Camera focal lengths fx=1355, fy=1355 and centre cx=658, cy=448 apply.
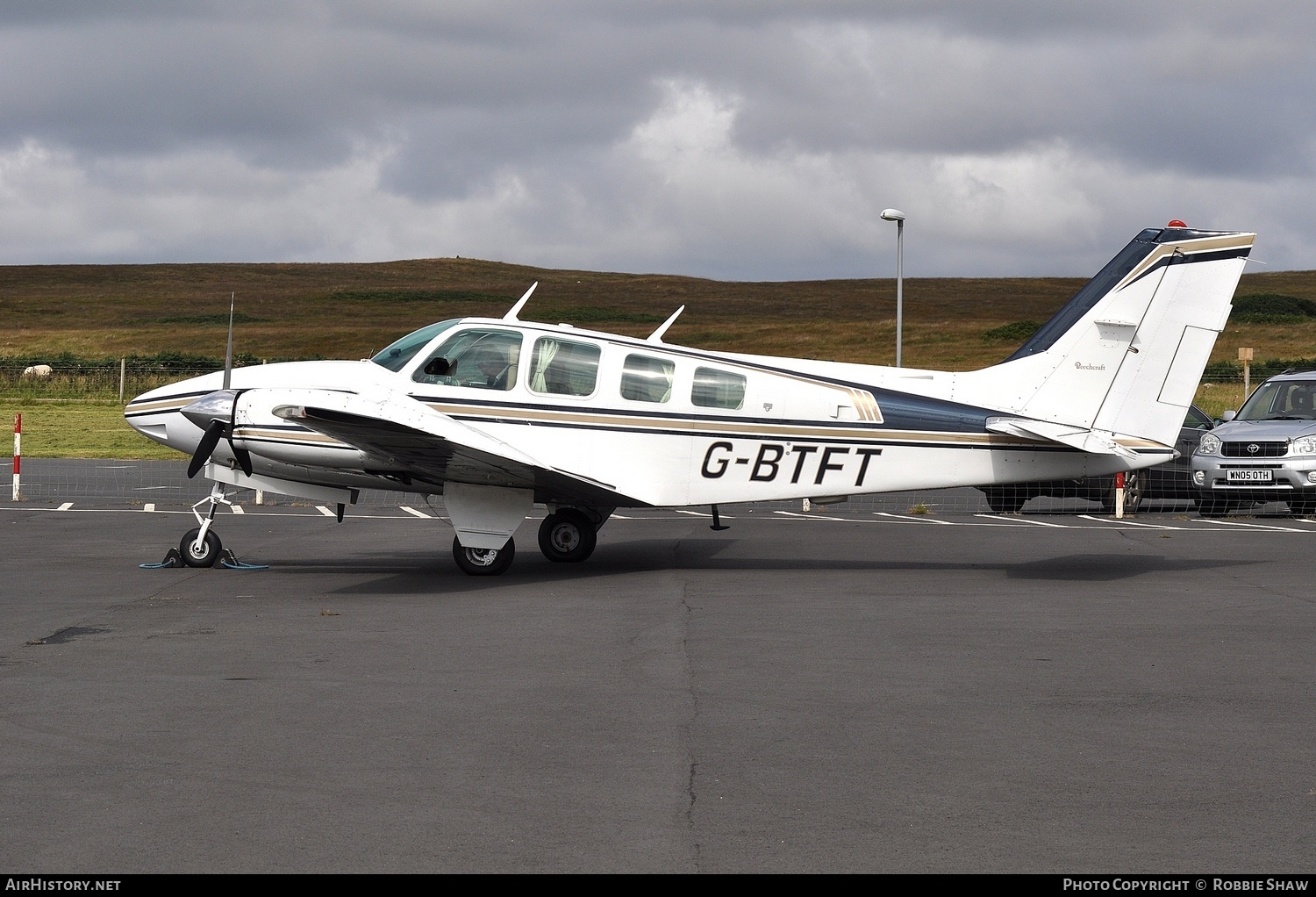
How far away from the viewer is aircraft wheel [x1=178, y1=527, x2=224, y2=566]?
1363 cm

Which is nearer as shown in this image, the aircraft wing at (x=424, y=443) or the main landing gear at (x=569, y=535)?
the aircraft wing at (x=424, y=443)

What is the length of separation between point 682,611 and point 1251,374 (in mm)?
50515

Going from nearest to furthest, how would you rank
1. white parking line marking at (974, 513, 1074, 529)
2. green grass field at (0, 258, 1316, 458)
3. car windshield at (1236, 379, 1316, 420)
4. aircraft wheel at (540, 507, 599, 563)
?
aircraft wheel at (540, 507, 599, 563)
white parking line marking at (974, 513, 1074, 529)
car windshield at (1236, 379, 1316, 420)
green grass field at (0, 258, 1316, 458)

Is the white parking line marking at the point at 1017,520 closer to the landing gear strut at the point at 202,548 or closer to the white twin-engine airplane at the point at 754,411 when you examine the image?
the white twin-engine airplane at the point at 754,411

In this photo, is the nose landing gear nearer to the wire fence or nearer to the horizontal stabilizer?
the horizontal stabilizer

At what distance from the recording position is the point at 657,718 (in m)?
7.07

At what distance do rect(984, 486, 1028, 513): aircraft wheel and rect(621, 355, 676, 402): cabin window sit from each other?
903 cm

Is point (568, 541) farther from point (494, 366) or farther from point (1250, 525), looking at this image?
point (1250, 525)

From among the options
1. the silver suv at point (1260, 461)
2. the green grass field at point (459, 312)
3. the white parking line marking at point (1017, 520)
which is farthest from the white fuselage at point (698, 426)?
the green grass field at point (459, 312)

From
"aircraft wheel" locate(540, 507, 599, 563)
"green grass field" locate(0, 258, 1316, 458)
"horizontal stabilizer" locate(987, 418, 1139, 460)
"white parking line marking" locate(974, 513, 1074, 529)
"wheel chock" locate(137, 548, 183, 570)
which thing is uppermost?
"green grass field" locate(0, 258, 1316, 458)

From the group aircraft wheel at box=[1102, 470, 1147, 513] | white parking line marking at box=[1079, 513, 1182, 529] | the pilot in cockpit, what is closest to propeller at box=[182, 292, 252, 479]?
the pilot in cockpit

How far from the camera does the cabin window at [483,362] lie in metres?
13.4

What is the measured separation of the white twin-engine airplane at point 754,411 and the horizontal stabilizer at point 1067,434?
3 cm

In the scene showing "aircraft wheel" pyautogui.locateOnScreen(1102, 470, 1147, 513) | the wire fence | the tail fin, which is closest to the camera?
the tail fin
